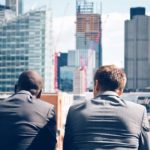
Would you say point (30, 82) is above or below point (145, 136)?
above

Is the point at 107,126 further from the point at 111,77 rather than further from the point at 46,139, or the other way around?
the point at 46,139

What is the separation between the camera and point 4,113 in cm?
494

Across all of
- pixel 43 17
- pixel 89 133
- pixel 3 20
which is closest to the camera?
pixel 89 133

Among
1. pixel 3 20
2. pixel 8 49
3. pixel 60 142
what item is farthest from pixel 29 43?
pixel 60 142

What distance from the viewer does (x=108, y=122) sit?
4.75 metres

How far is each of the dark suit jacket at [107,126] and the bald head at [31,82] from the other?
32 centimetres

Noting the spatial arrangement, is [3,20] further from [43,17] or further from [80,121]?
[80,121]

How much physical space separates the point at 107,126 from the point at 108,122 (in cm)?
3

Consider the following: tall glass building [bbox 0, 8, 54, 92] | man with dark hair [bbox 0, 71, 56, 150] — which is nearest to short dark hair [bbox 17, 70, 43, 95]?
man with dark hair [bbox 0, 71, 56, 150]

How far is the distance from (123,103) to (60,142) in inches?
27.4

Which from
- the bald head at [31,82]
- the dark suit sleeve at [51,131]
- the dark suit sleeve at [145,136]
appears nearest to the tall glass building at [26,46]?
the bald head at [31,82]

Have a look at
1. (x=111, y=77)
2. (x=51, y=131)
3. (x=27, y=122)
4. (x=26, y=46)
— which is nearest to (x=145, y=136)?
(x=111, y=77)

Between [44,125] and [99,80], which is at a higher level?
[99,80]

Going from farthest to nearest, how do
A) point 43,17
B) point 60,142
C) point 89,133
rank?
point 43,17, point 60,142, point 89,133
